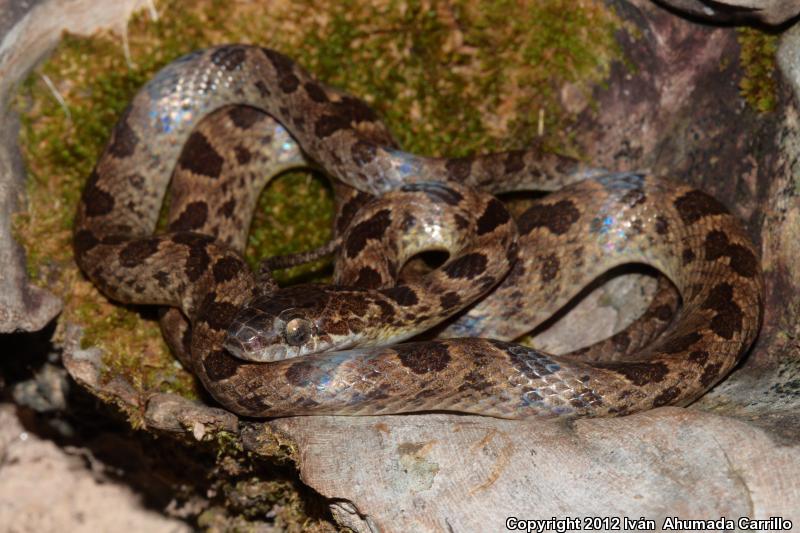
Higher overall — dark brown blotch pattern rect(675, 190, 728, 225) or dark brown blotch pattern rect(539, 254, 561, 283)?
dark brown blotch pattern rect(675, 190, 728, 225)

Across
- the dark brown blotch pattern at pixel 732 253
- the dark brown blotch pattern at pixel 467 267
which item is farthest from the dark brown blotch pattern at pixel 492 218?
the dark brown blotch pattern at pixel 732 253

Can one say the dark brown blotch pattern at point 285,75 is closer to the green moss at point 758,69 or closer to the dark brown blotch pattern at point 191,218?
the dark brown blotch pattern at point 191,218

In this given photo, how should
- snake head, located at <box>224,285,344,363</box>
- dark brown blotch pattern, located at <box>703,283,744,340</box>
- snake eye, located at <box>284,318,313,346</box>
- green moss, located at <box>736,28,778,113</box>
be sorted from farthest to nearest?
green moss, located at <box>736,28,778,113</box>
dark brown blotch pattern, located at <box>703,283,744,340</box>
snake eye, located at <box>284,318,313,346</box>
snake head, located at <box>224,285,344,363</box>

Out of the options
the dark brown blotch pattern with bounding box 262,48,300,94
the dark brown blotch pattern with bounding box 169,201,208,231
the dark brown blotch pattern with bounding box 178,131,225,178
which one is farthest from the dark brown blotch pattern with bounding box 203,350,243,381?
the dark brown blotch pattern with bounding box 262,48,300,94

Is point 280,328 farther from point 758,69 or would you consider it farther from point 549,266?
point 758,69

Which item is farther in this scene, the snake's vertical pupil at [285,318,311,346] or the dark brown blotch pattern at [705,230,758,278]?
the dark brown blotch pattern at [705,230,758,278]

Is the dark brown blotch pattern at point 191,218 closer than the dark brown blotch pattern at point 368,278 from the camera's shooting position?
No

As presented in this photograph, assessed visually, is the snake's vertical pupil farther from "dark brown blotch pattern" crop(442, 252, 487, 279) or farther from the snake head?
"dark brown blotch pattern" crop(442, 252, 487, 279)

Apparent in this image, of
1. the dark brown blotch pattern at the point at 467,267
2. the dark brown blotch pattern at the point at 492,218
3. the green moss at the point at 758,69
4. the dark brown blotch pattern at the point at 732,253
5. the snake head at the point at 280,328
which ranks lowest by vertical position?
the snake head at the point at 280,328
